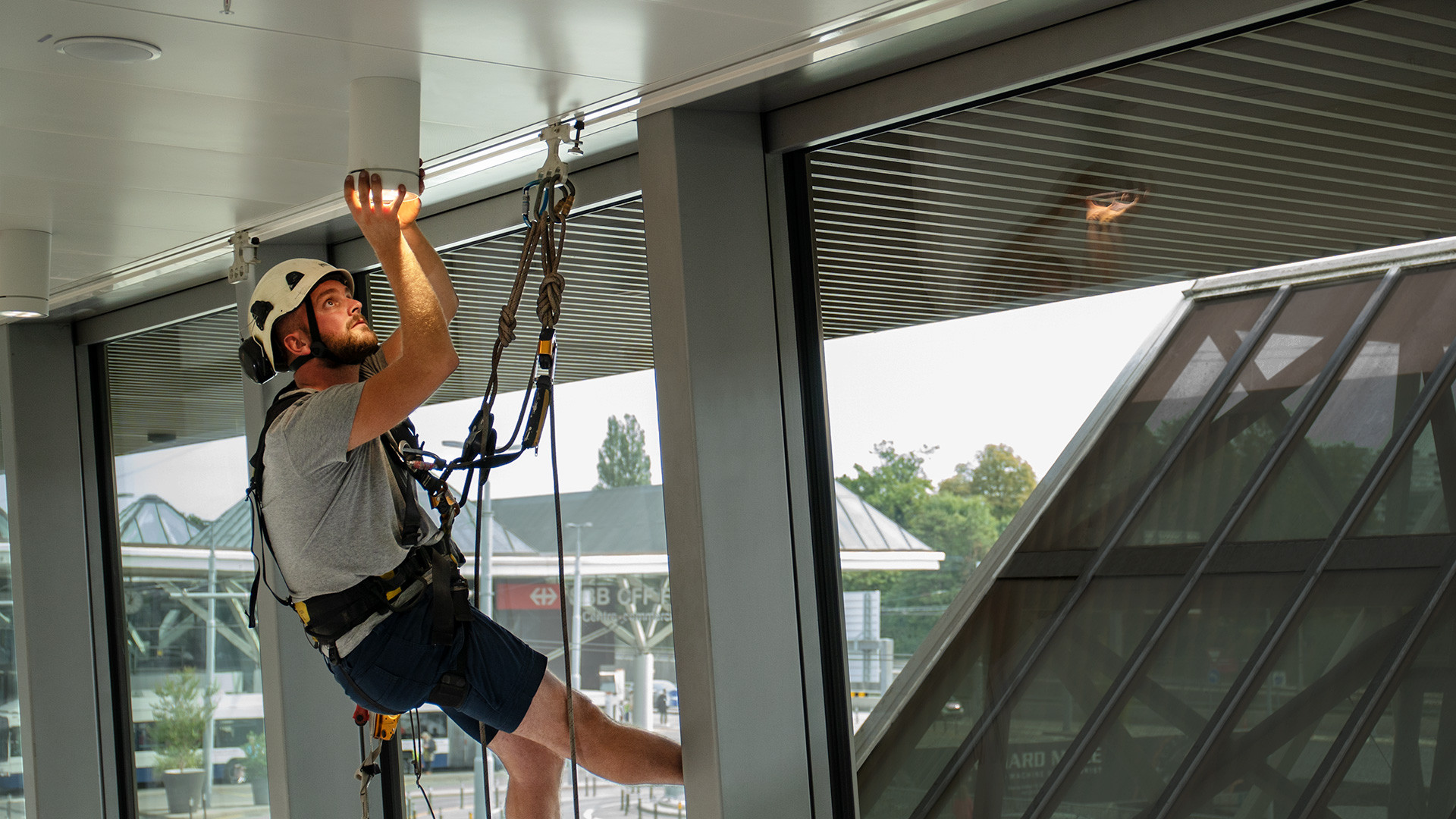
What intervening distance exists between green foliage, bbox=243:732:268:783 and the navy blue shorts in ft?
7.26

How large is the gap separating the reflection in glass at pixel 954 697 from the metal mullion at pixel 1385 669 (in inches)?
24.7

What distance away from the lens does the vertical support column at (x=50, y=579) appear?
5.20 m

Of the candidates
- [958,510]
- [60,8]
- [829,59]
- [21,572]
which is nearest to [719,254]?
[829,59]

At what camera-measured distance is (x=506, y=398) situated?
397cm

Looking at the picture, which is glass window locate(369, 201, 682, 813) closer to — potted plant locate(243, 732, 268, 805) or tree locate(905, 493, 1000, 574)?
tree locate(905, 493, 1000, 574)

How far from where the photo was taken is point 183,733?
5105 millimetres

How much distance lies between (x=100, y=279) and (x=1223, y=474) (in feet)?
13.2

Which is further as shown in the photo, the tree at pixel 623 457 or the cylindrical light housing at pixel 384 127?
the tree at pixel 623 457

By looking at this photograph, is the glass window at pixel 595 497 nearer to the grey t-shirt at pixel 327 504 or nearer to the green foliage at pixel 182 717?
the grey t-shirt at pixel 327 504

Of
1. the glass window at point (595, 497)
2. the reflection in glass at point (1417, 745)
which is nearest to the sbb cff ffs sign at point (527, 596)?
the glass window at point (595, 497)

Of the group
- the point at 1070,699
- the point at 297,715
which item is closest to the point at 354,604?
the point at 1070,699

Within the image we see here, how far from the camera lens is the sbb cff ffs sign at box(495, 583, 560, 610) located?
12.6ft

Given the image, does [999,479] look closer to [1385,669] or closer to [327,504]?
[1385,669]

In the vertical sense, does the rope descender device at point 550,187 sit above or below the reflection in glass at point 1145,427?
above
